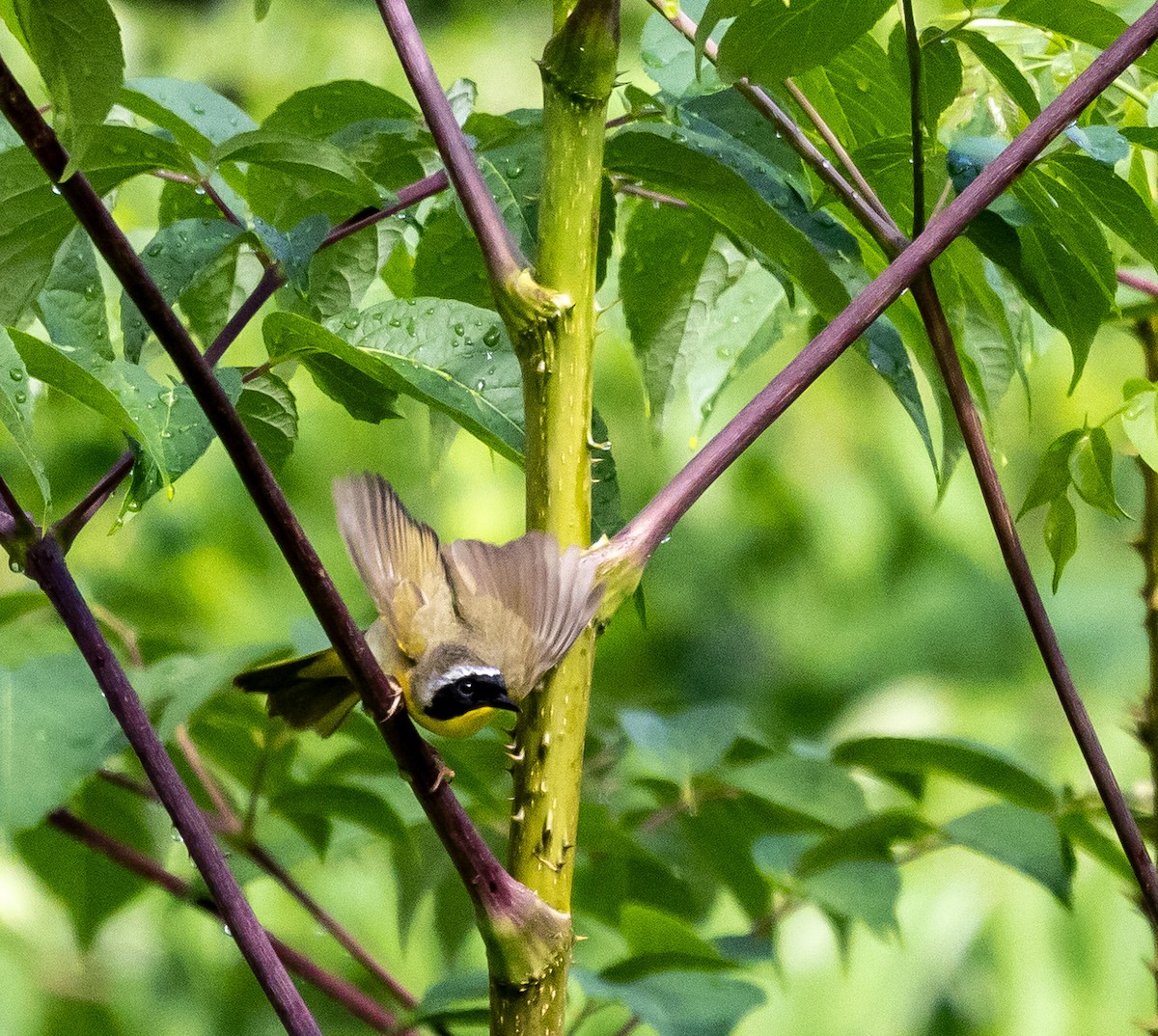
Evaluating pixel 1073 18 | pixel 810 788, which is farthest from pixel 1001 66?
pixel 810 788

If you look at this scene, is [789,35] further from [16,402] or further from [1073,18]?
[16,402]

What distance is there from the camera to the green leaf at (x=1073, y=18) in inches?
23.4

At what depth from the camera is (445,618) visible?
654 millimetres

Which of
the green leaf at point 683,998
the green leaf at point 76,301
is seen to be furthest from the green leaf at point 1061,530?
the green leaf at point 76,301

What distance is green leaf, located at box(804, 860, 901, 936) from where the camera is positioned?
90cm

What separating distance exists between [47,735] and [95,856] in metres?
0.28

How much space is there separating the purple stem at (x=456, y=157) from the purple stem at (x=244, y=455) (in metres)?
0.12

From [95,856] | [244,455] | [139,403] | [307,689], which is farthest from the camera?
[95,856]

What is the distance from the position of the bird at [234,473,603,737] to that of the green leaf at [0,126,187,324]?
0.18 m

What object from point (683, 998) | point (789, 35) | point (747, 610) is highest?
point (747, 610)

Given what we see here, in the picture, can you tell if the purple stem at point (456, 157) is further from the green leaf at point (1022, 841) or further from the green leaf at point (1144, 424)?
the green leaf at point (1022, 841)

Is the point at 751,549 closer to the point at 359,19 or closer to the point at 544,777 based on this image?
the point at 359,19

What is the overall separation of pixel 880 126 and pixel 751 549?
249 cm

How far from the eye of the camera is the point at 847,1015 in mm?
1968
